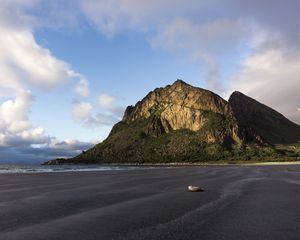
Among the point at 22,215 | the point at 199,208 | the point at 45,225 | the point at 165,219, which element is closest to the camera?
the point at 45,225

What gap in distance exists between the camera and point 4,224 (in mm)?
17062

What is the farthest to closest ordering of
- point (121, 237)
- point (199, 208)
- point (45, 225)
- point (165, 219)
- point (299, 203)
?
point (299, 203) → point (199, 208) → point (165, 219) → point (45, 225) → point (121, 237)

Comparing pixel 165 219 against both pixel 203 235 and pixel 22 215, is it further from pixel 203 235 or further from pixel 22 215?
pixel 22 215

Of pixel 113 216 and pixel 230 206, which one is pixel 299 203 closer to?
pixel 230 206

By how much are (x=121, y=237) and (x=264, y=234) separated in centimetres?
504

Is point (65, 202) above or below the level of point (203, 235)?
above

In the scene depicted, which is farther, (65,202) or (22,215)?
(65,202)

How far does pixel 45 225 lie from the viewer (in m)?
16.8

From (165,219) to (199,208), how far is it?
389 centimetres

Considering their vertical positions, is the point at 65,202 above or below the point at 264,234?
above

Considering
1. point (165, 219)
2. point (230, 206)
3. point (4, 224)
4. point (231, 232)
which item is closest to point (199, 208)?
point (230, 206)

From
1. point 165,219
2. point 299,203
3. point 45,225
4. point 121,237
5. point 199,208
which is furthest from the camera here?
point 299,203

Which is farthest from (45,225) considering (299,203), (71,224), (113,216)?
(299,203)

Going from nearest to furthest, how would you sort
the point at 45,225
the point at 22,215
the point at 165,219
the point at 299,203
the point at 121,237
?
the point at 121,237
the point at 45,225
the point at 165,219
the point at 22,215
the point at 299,203
